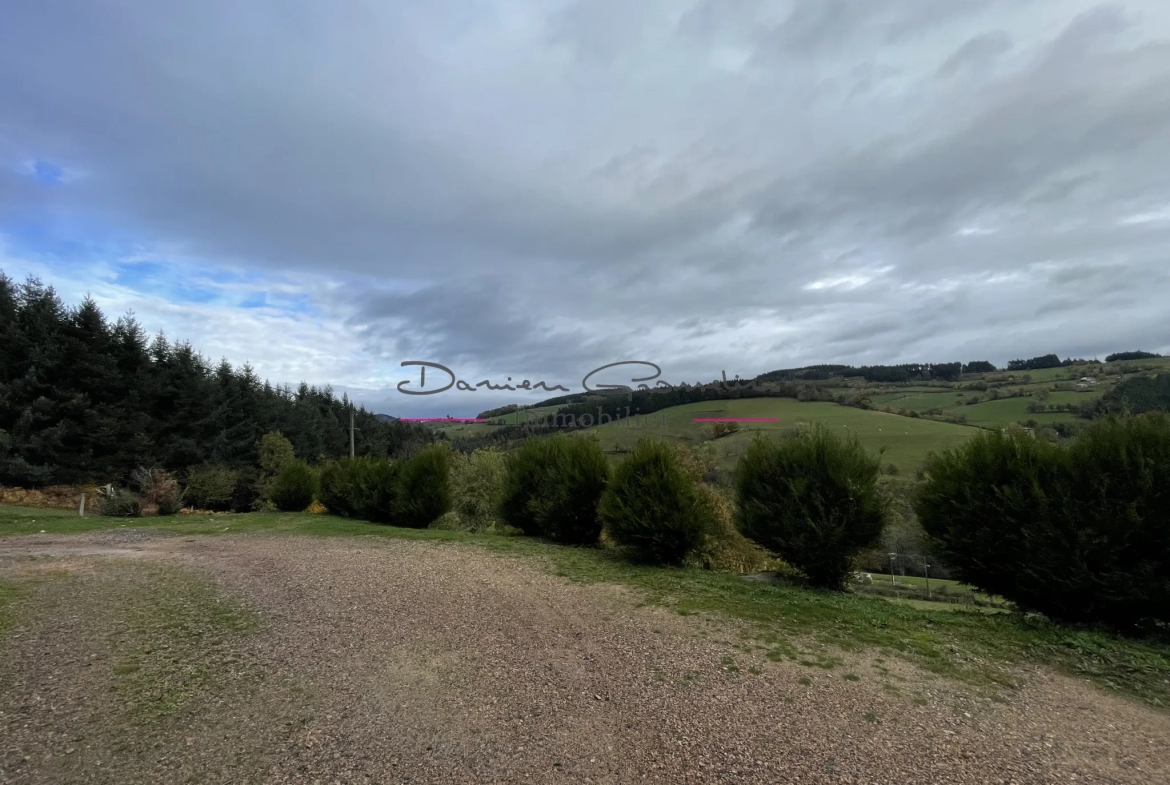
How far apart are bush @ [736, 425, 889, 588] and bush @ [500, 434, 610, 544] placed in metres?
4.28

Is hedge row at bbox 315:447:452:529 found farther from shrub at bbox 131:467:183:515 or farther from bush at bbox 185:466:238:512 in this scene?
bush at bbox 185:466:238:512

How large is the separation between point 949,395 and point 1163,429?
2047 inches

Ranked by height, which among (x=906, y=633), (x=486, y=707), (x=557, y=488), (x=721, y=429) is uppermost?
(x=721, y=429)

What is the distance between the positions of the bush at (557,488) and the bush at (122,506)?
1353cm

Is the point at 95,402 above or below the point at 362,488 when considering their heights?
above

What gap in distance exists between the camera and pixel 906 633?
18.8 feet

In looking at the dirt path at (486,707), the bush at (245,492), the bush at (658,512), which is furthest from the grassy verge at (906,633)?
the bush at (245,492)

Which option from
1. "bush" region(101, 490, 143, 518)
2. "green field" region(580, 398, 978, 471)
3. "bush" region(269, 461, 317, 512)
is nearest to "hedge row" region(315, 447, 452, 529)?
"bush" region(269, 461, 317, 512)

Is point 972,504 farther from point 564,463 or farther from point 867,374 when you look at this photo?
point 867,374

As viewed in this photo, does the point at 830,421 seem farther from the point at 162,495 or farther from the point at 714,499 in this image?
the point at 162,495

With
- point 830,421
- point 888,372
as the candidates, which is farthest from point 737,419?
point 888,372

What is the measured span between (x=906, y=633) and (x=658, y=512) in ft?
14.5

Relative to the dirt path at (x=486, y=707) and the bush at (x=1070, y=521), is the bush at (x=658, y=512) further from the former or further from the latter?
the bush at (x=1070, y=521)

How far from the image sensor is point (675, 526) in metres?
9.55
